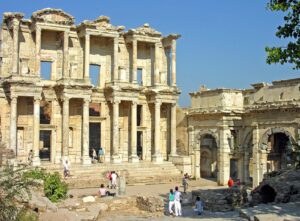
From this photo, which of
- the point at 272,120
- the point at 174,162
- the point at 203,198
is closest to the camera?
the point at 203,198

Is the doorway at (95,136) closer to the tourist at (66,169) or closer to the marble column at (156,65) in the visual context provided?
the marble column at (156,65)

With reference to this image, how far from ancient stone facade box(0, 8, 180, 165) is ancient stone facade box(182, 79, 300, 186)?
2.24 metres

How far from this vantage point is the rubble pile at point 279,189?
806 inches

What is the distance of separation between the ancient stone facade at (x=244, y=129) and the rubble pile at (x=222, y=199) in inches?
154

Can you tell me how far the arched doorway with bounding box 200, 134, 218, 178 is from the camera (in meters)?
35.5

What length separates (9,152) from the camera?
28.2 m

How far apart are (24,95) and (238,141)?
13750 millimetres

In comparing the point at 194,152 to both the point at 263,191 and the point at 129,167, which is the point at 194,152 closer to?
the point at 129,167

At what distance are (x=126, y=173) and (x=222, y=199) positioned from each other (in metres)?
9.48

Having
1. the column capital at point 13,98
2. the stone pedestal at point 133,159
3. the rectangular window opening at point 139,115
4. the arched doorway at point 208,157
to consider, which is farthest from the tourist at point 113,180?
the arched doorway at point 208,157

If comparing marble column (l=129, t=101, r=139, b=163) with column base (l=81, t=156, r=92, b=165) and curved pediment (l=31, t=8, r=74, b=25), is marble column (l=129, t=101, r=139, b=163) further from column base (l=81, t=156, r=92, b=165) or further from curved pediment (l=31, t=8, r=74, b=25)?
curved pediment (l=31, t=8, r=74, b=25)

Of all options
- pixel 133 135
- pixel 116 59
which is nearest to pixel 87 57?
pixel 116 59

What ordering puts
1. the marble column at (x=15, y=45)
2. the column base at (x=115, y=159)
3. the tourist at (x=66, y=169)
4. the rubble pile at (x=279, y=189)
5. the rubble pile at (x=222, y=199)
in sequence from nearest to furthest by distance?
the rubble pile at (x=279, y=189) → the rubble pile at (x=222, y=199) → the tourist at (x=66, y=169) → the marble column at (x=15, y=45) → the column base at (x=115, y=159)

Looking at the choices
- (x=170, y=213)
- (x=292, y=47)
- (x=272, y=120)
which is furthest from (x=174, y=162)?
(x=292, y=47)
